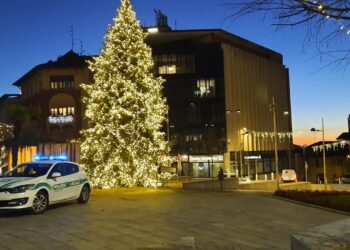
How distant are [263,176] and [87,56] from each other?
108 ft

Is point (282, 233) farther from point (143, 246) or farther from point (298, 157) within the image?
point (298, 157)

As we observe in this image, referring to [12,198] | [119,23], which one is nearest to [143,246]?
[12,198]

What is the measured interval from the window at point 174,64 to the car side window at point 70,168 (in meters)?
55.2

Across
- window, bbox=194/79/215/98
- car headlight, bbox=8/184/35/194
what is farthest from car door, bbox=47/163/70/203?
window, bbox=194/79/215/98

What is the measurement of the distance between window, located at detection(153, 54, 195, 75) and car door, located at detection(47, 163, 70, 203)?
185 feet

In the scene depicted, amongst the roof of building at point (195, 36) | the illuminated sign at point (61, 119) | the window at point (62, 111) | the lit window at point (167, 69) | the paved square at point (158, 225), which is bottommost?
the paved square at point (158, 225)

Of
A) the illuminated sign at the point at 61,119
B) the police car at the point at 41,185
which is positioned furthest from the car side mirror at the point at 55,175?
the illuminated sign at the point at 61,119

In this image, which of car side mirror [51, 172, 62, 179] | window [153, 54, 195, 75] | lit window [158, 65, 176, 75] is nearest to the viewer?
car side mirror [51, 172, 62, 179]

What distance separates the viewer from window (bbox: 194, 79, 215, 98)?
2798 inches

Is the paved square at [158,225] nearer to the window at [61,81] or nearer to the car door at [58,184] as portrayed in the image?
the car door at [58,184]

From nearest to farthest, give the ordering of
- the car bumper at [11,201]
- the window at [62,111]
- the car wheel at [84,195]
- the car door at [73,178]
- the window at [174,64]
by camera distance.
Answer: the car bumper at [11,201], the car door at [73,178], the car wheel at [84,195], the window at [62,111], the window at [174,64]

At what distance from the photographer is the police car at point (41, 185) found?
46.8 feet

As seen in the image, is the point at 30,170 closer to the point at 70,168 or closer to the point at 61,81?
the point at 70,168

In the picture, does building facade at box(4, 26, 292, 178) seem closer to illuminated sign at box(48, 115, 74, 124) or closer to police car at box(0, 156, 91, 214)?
illuminated sign at box(48, 115, 74, 124)
